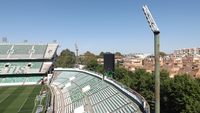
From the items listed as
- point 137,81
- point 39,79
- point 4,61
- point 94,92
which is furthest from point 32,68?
point 94,92

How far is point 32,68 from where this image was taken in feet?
202

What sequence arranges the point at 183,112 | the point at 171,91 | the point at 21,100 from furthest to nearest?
the point at 21,100
the point at 171,91
the point at 183,112

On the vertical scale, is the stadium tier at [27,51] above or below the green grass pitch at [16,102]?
above

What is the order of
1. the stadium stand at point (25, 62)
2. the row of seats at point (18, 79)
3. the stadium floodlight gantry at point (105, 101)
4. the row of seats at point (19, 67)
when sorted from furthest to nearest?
the row of seats at point (19, 67) < the stadium stand at point (25, 62) < the row of seats at point (18, 79) < the stadium floodlight gantry at point (105, 101)

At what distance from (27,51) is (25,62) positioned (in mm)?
3867

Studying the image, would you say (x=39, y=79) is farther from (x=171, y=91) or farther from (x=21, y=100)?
(x=171, y=91)

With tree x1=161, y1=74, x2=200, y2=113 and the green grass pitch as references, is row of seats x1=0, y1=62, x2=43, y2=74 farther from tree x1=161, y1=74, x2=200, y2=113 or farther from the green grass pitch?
tree x1=161, y1=74, x2=200, y2=113

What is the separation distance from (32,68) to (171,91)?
37.5 meters

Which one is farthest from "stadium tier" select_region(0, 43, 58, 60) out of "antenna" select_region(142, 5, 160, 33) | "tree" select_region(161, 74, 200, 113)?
"antenna" select_region(142, 5, 160, 33)

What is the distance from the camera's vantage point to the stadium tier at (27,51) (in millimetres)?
64438

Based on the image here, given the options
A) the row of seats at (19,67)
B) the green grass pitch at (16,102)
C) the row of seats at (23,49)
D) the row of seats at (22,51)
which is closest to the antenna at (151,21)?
the green grass pitch at (16,102)

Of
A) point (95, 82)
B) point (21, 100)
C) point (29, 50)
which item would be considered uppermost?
point (29, 50)

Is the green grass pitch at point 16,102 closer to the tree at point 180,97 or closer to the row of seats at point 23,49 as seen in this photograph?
the tree at point 180,97

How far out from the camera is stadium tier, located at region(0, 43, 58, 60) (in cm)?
6444
